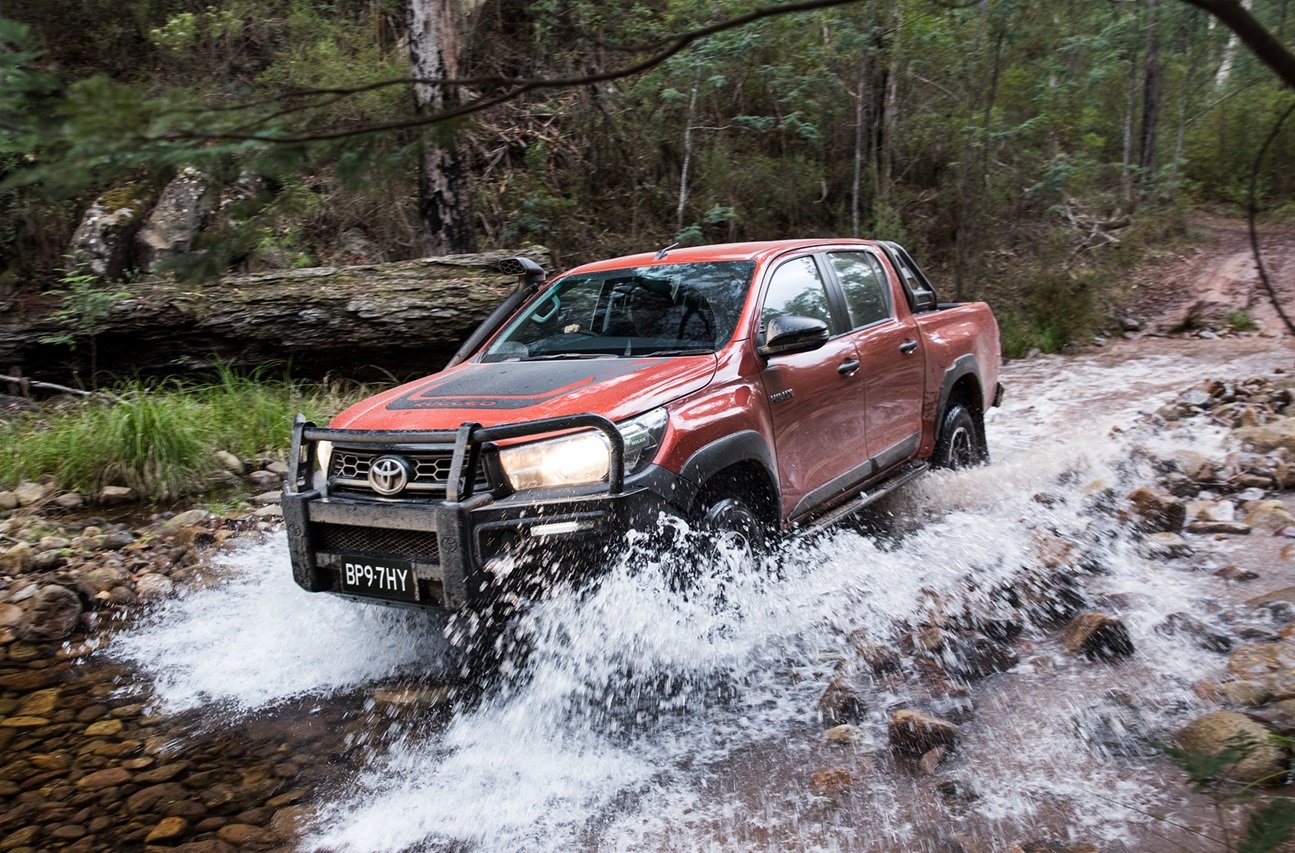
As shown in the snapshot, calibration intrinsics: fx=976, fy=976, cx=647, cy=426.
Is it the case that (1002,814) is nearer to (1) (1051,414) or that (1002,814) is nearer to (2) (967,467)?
(2) (967,467)

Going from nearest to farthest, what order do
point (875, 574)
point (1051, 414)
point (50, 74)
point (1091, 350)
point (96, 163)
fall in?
point (96, 163) → point (50, 74) → point (875, 574) → point (1051, 414) → point (1091, 350)

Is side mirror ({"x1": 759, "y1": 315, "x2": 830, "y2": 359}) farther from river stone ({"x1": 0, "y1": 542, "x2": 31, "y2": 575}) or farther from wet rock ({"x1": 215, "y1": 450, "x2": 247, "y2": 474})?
wet rock ({"x1": 215, "y1": 450, "x2": 247, "y2": 474})

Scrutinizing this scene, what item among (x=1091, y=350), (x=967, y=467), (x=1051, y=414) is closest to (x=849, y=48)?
(x=1091, y=350)

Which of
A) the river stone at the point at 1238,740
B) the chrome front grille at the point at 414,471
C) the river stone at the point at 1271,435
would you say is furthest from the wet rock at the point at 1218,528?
the chrome front grille at the point at 414,471

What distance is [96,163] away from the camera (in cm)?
214

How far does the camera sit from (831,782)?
314 centimetres

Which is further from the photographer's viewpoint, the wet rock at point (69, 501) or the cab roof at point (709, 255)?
the wet rock at point (69, 501)

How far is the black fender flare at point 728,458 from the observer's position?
3.87m

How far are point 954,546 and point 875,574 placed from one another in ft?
2.52

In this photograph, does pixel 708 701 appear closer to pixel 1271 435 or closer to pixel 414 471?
pixel 414 471

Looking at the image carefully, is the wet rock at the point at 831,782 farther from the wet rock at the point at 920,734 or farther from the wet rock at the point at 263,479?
the wet rock at the point at 263,479

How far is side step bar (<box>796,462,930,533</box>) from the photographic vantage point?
15.6 ft

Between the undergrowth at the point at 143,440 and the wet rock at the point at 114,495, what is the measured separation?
0.16 feet

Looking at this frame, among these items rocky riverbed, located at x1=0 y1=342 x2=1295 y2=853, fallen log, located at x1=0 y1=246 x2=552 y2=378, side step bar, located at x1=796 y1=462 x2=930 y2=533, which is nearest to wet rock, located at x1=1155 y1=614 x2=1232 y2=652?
rocky riverbed, located at x1=0 y1=342 x2=1295 y2=853
